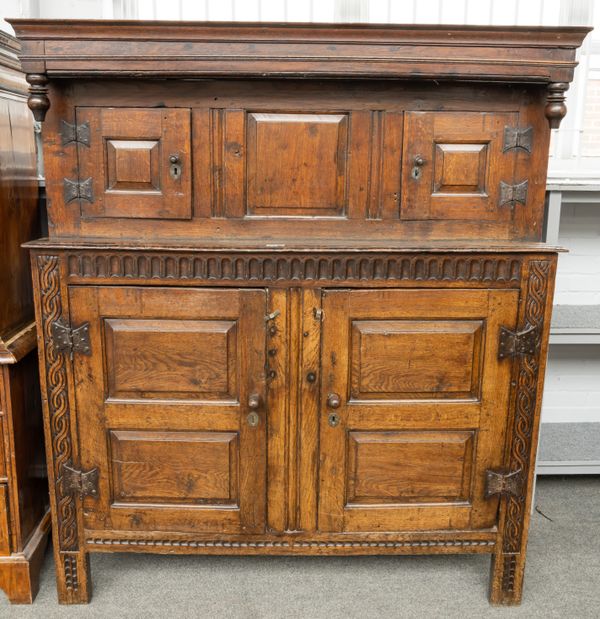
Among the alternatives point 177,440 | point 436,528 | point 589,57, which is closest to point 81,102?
point 177,440

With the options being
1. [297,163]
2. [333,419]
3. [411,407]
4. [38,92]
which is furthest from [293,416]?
[38,92]

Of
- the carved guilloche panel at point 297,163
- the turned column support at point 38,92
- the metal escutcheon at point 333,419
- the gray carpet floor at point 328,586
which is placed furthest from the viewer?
the gray carpet floor at point 328,586

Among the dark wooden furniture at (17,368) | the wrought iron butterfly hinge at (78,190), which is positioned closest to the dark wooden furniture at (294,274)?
the wrought iron butterfly hinge at (78,190)

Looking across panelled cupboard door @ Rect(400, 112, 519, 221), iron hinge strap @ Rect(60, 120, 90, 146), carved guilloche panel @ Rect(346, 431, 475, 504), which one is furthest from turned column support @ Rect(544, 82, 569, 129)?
iron hinge strap @ Rect(60, 120, 90, 146)

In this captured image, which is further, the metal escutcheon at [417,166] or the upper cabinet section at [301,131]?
the metal escutcheon at [417,166]

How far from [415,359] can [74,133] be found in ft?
4.19

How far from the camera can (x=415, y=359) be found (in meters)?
2.00

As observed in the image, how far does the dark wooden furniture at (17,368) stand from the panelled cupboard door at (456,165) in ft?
4.43

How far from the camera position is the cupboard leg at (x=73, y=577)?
2.13m

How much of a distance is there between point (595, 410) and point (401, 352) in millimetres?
1778

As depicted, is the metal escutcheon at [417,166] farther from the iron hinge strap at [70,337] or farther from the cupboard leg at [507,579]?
the cupboard leg at [507,579]

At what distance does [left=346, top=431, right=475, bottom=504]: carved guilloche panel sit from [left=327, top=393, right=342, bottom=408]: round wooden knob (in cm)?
13

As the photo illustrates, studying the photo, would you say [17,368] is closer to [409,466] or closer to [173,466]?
[173,466]

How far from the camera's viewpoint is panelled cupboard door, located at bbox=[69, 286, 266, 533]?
77.1 inches
